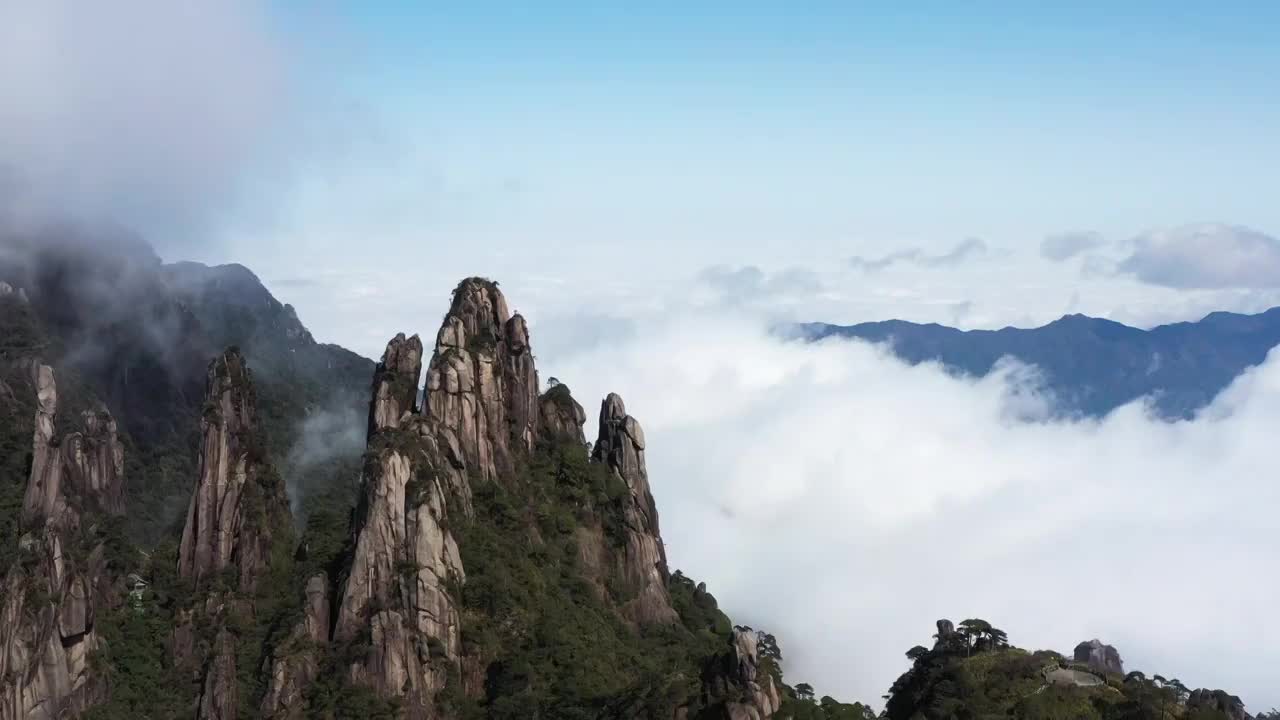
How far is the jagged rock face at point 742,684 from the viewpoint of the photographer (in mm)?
63312

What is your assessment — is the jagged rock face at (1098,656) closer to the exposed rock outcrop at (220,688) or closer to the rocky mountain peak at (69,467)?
the exposed rock outcrop at (220,688)

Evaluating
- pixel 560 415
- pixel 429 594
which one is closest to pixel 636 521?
pixel 560 415

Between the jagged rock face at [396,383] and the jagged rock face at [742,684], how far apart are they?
99.4 feet

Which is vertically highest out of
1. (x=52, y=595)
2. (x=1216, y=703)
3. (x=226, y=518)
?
(x=226, y=518)

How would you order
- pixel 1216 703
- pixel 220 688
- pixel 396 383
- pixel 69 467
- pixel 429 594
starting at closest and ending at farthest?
pixel 1216 703 → pixel 429 594 → pixel 220 688 → pixel 69 467 → pixel 396 383

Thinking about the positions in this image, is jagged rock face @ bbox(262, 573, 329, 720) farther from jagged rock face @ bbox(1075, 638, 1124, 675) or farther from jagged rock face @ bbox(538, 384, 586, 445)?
jagged rock face @ bbox(1075, 638, 1124, 675)

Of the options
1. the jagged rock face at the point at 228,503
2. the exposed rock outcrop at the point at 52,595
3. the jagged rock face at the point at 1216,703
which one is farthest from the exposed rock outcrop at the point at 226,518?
the jagged rock face at the point at 1216,703

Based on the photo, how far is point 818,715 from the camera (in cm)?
6706

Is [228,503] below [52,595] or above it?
above

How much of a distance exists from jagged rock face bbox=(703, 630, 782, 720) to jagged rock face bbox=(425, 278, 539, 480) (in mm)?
25269

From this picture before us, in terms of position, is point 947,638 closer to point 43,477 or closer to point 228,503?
point 228,503

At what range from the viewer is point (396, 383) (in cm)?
8706

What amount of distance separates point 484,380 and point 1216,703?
4587cm

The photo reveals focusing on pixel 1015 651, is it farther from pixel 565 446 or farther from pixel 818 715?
pixel 565 446
